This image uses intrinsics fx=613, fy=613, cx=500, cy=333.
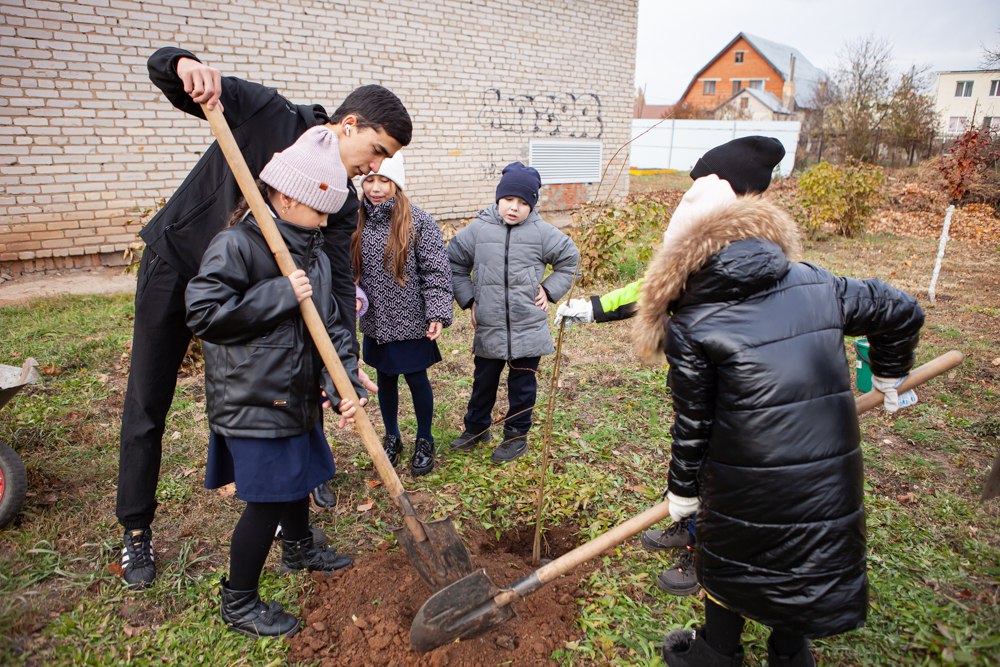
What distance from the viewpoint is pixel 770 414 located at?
1.65 meters

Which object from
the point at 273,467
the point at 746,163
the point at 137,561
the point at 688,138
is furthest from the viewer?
the point at 688,138

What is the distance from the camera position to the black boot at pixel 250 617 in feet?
7.44

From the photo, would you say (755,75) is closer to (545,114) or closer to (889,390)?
(545,114)

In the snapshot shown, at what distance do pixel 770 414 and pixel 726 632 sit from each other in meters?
0.80

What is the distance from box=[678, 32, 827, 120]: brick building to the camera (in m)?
40.8

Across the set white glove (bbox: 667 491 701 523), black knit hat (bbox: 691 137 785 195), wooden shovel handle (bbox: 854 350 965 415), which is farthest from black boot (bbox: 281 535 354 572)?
black knit hat (bbox: 691 137 785 195)

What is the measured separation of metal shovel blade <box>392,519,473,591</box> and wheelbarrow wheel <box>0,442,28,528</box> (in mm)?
1877

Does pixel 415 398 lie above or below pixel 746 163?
below

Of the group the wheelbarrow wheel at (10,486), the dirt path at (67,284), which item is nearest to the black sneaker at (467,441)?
the wheelbarrow wheel at (10,486)

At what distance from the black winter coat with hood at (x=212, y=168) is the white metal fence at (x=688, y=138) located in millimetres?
24986

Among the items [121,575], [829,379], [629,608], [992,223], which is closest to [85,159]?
[121,575]

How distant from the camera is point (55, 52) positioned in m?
6.44

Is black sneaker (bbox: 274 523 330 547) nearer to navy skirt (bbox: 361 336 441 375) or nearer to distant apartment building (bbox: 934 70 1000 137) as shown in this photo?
navy skirt (bbox: 361 336 441 375)

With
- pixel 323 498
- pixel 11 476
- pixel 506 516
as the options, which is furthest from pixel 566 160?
pixel 11 476
